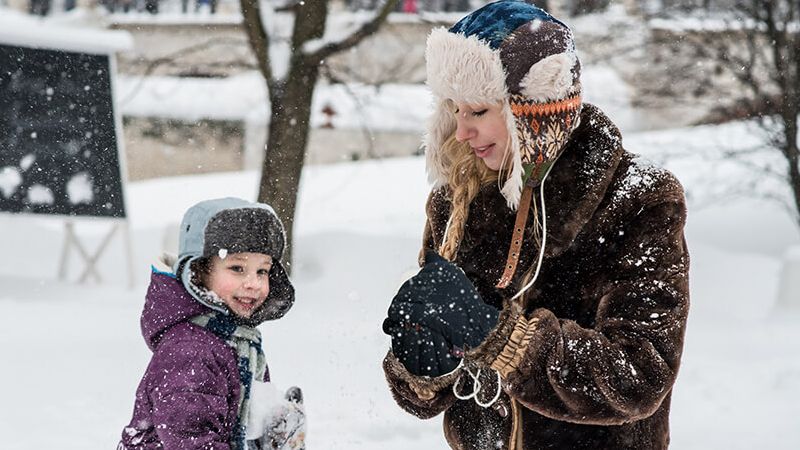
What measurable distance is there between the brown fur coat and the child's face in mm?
584

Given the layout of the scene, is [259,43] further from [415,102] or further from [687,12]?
[415,102]

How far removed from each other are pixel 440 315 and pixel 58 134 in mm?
7005

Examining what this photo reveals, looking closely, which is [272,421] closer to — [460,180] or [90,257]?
[460,180]

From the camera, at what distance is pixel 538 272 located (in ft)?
7.40

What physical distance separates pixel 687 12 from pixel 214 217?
30.4 ft

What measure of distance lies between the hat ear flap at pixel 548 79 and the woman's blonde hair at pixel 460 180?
0.21 m

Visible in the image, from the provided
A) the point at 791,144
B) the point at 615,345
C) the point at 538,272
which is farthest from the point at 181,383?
the point at 791,144

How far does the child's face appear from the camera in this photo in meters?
2.72

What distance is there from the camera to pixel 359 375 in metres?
6.46

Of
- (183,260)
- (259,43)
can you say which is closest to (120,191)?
(259,43)

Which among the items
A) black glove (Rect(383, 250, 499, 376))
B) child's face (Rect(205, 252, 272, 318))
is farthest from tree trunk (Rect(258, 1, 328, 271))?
black glove (Rect(383, 250, 499, 376))

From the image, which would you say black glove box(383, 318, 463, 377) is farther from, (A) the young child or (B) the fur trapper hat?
(A) the young child

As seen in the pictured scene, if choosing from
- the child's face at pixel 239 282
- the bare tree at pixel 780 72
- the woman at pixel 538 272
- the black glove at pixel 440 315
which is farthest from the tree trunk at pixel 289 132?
the black glove at pixel 440 315

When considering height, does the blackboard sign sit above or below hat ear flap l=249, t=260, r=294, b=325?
below
